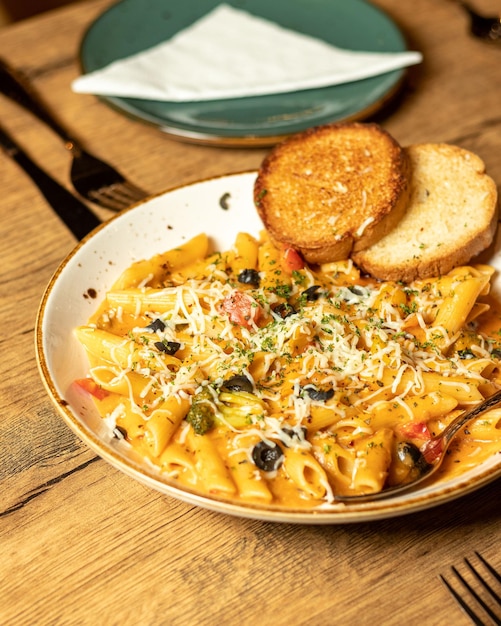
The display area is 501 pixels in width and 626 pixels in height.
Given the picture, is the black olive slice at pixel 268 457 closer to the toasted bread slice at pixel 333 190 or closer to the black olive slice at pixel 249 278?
the black olive slice at pixel 249 278

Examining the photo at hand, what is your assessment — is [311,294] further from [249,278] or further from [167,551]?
[167,551]

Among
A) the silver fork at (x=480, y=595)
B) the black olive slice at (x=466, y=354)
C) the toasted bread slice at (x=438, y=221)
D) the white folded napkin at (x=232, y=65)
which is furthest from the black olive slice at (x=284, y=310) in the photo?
the white folded napkin at (x=232, y=65)

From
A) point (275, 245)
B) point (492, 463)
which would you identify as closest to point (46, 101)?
point (275, 245)

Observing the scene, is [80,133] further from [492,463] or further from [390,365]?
[492,463]

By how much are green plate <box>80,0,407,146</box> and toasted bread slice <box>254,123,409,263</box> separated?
0.37 m

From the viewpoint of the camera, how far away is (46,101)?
138 inches

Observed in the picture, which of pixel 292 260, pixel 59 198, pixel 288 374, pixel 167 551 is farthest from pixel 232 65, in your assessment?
pixel 167 551

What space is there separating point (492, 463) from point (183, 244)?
4.37 ft

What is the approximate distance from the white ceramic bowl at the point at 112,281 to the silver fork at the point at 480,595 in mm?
227

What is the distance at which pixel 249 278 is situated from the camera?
7.73 feet

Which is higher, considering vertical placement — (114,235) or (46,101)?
(46,101)

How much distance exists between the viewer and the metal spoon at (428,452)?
179 cm

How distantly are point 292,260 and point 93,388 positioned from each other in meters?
0.81

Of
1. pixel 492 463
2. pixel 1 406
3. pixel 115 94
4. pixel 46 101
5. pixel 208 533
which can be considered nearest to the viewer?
pixel 492 463
